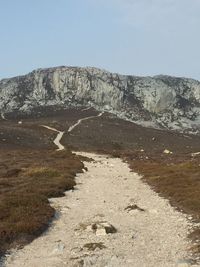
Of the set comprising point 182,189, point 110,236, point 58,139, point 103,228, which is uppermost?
point 103,228

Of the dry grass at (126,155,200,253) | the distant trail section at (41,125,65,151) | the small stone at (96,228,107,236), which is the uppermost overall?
the small stone at (96,228,107,236)

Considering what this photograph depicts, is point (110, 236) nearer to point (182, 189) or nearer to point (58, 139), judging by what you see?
point (182, 189)

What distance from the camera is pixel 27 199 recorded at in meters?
25.8

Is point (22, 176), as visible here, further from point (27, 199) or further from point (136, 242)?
point (136, 242)

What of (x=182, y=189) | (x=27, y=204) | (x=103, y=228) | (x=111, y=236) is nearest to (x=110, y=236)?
(x=111, y=236)

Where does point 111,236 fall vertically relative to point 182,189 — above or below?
above

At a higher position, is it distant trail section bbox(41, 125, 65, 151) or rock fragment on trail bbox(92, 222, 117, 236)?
rock fragment on trail bbox(92, 222, 117, 236)

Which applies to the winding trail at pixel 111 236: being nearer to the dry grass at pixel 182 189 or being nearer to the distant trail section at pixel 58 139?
the dry grass at pixel 182 189

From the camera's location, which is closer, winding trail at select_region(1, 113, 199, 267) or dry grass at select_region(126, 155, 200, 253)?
winding trail at select_region(1, 113, 199, 267)

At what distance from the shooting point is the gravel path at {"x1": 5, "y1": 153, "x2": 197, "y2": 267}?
16.5m

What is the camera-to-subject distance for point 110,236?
20.1 m

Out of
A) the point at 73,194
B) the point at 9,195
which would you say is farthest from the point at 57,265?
the point at 73,194

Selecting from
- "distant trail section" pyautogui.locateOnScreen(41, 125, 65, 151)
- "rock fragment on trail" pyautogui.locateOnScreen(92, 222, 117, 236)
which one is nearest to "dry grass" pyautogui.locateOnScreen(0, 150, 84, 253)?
"rock fragment on trail" pyautogui.locateOnScreen(92, 222, 117, 236)

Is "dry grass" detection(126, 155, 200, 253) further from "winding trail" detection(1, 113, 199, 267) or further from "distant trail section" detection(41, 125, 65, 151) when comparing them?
"distant trail section" detection(41, 125, 65, 151)
